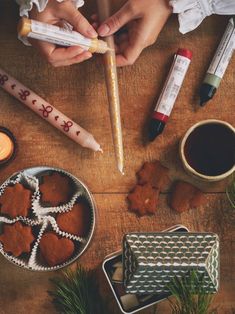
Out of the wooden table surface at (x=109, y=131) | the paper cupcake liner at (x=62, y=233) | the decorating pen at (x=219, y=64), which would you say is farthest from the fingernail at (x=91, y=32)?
the paper cupcake liner at (x=62, y=233)

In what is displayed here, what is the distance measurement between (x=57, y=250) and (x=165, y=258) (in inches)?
8.6

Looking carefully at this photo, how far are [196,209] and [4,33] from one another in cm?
48

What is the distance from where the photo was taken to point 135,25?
1080 millimetres

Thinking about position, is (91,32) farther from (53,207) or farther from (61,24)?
(53,207)

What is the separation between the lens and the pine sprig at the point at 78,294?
1.05m

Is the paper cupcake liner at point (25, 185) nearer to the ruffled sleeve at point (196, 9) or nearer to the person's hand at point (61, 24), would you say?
the person's hand at point (61, 24)

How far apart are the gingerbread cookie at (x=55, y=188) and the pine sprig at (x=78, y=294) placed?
0.41 ft

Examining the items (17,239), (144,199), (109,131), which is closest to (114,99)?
(109,131)

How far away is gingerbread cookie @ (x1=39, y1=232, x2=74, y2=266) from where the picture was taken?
107cm

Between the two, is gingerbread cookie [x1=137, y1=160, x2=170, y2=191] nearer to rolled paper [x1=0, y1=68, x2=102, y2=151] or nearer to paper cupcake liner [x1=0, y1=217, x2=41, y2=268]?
rolled paper [x1=0, y1=68, x2=102, y2=151]

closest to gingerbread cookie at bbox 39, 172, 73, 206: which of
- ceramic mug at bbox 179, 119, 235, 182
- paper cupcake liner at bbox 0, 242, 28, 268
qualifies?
paper cupcake liner at bbox 0, 242, 28, 268

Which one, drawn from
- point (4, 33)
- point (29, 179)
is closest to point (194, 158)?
point (29, 179)

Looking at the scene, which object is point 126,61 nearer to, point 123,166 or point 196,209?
point 123,166

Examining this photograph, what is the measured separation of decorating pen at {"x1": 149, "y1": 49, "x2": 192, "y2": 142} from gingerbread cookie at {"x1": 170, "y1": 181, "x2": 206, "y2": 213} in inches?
4.2
